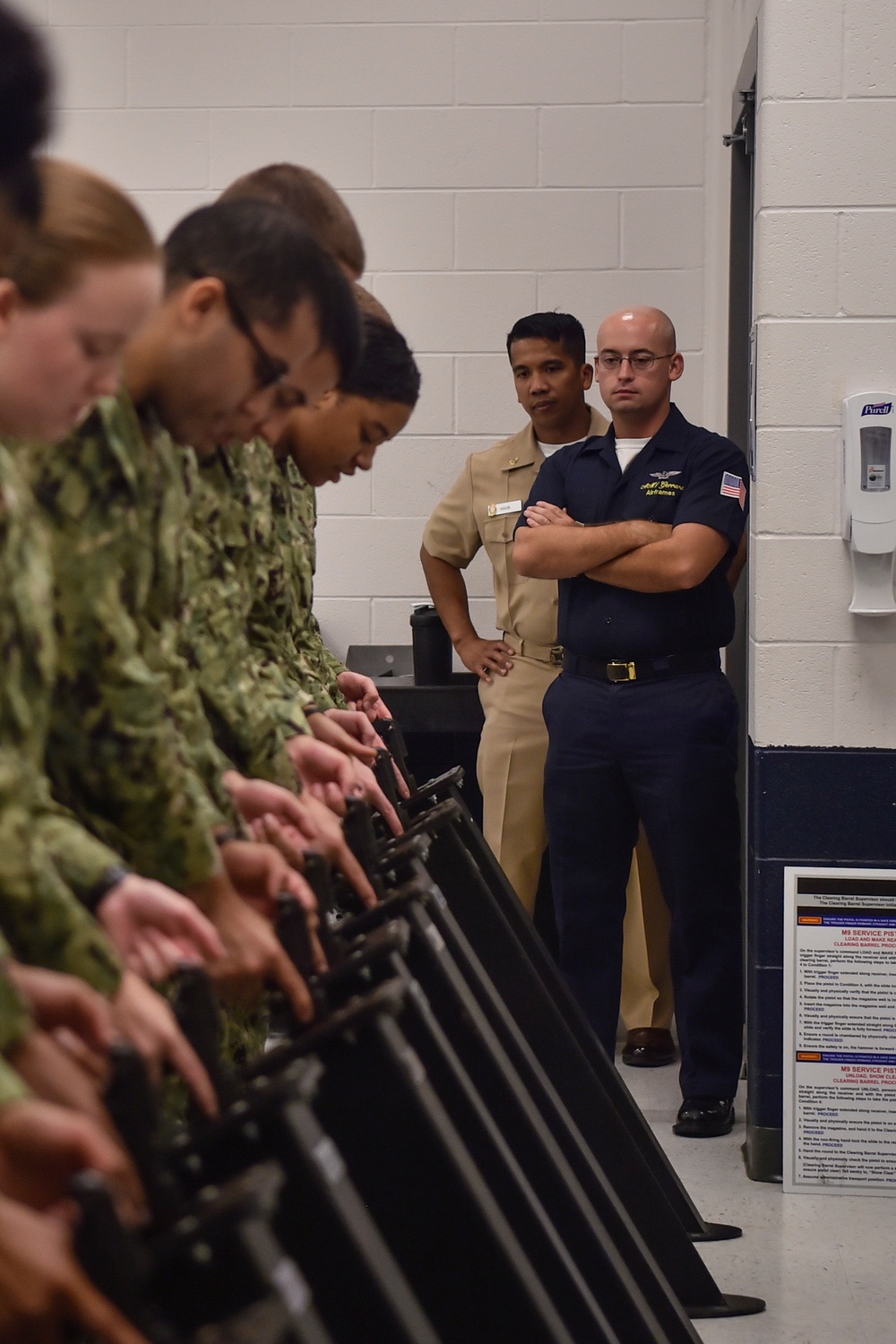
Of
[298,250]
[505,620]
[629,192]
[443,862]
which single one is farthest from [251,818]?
[629,192]

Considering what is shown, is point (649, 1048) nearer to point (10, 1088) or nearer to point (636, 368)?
point (636, 368)

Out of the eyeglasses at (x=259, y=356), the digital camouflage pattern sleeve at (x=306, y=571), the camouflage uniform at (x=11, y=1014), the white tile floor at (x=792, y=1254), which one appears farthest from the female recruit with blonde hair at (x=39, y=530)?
the white tile floor at (x=792, y=1254)

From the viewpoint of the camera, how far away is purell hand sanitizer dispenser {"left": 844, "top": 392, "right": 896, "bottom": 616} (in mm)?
3090

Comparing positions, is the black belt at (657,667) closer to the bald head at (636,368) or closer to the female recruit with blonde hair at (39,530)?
the bald head at (636,368)

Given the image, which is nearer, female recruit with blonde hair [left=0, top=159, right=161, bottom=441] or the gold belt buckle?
female recruit with blonde hair [left=0, top=159, right=161, bottom=441]

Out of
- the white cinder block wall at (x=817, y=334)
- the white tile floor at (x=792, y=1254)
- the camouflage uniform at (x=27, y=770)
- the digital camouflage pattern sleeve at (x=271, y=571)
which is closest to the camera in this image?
the camouflage uniform at (x=27, y=770)

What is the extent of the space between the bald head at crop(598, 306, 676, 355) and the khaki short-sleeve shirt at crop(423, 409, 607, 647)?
608mm

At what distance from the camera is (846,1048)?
315 cm

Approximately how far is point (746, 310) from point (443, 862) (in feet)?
7.58

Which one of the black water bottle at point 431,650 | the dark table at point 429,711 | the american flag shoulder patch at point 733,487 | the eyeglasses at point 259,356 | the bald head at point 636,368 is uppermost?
the bald head at point 636,368

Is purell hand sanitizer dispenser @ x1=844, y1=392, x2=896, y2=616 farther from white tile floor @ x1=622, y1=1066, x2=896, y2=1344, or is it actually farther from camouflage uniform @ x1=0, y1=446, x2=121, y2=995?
camouflage uniform @ x1=0, y1=446, x2=121, y2=995

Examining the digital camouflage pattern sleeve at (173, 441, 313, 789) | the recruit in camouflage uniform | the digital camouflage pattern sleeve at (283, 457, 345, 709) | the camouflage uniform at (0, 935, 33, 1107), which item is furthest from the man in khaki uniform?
the camouflage uniform at (0, 935, 33, 1107)

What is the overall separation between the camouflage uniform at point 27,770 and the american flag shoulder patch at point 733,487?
7.69ft

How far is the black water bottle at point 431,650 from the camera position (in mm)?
4258
